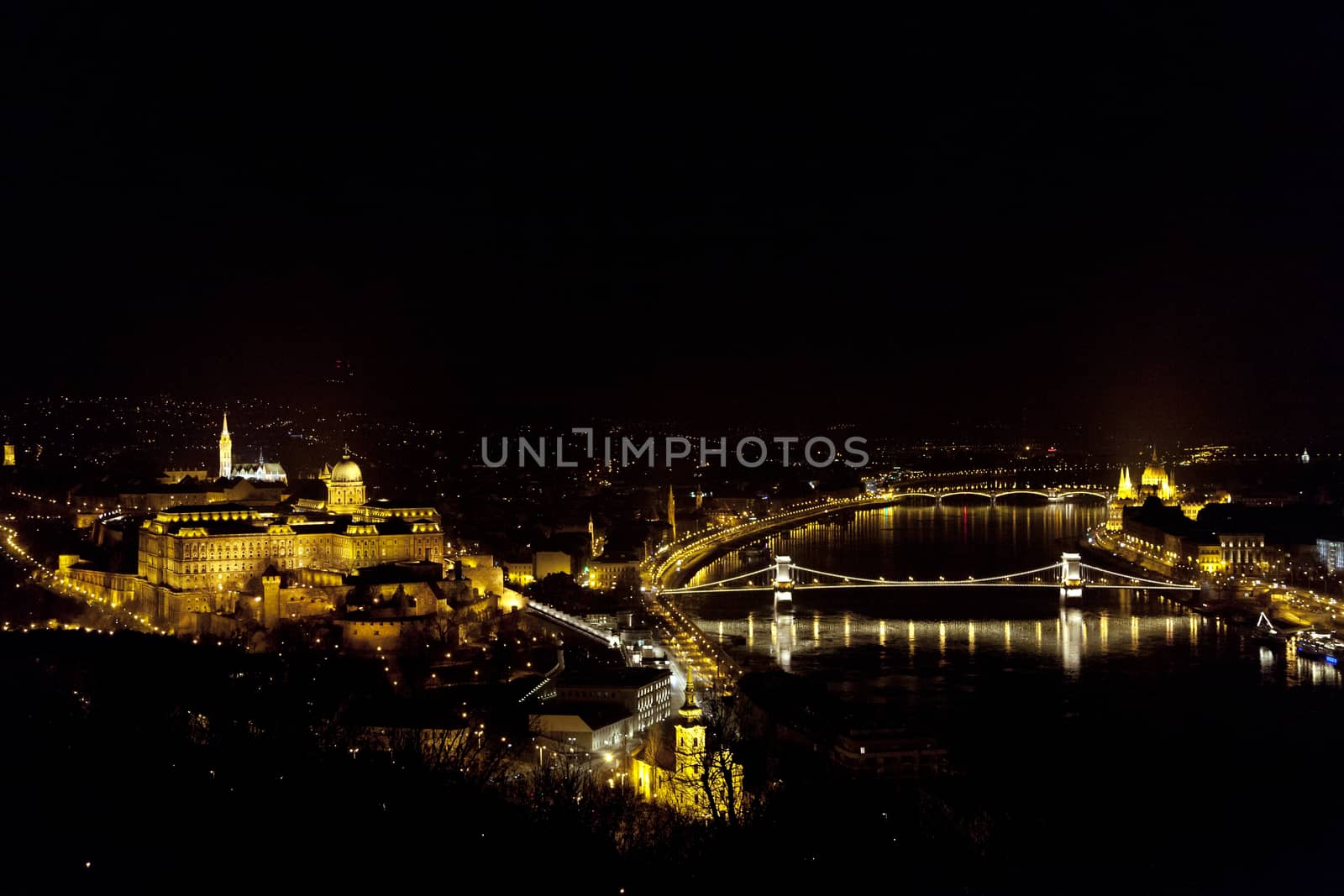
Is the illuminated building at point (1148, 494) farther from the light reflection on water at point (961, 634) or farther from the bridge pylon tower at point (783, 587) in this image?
the bridge pylon tower at point (783, 587)

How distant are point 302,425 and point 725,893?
25.6m

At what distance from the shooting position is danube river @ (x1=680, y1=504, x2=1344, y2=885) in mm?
8031

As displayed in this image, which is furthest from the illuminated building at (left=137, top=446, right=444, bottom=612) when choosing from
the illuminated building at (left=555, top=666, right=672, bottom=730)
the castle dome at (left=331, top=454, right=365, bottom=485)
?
the illuminated building at (left=555, top=666, right=672, bottom=730)

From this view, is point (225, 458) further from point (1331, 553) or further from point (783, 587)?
point (1331, 553)

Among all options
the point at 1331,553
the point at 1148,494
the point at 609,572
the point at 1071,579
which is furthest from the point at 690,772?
the point at 1148,494

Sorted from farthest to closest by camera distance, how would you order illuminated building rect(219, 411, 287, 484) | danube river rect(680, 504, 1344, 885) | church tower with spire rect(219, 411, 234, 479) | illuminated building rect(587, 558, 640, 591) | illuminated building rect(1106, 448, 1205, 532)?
1. illuminated building rect(1106, 448, 1205, 532)
2. church tower with spire rect(219, 411, 234, 479)
3. illuminated building rect(219, 411, 287, 484)
4. illuminated building rect(587, 558, 640, 591)
5. danube river rect(680, 504, 1344, 885)

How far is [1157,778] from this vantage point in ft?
28.3

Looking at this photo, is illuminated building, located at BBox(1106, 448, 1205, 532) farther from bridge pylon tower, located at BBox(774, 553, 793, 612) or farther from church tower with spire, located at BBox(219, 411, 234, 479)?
church tower with spire, located at BBox(219, 411, 234, 479)

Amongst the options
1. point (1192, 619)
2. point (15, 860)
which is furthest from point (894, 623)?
point (15, 860)

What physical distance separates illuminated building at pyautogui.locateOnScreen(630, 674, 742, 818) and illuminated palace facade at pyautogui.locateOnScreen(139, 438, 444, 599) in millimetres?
5663

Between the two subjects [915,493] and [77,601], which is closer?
[77,601]

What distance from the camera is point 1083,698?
35.2 ft

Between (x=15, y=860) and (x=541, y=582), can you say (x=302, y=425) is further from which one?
(x=15, y=860)

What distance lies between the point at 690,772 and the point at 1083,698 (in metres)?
4.59
